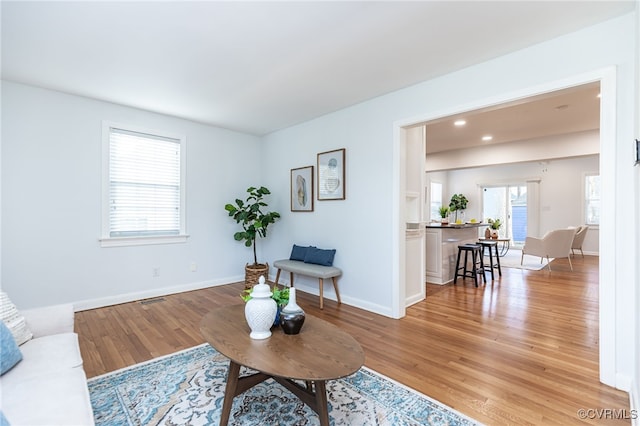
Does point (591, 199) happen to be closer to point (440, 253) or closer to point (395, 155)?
point (440, 253)

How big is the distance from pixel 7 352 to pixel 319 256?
10.1 feet

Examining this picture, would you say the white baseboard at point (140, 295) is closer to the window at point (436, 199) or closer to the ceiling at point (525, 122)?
the ceiling at point (525, 122)

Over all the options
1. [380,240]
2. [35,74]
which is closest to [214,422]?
[380,240]

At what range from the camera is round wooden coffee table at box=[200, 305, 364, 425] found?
55.6 inches

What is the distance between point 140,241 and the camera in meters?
4.05

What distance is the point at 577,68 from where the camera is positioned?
223 cm

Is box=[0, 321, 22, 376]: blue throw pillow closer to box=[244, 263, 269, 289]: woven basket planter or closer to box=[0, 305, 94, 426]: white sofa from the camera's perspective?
box=[0, 305, 94, 426]: white sofa

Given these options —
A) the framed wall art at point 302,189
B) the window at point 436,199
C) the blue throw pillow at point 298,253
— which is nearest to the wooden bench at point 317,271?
the blue throw pillow at point 298,253

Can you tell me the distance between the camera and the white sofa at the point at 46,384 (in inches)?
44.8

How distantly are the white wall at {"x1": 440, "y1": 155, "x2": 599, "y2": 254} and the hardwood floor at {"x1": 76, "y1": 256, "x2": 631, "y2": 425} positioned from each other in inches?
197

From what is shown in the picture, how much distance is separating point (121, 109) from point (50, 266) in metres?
2.05

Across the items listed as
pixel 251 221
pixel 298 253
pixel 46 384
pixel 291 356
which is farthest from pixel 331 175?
pixel 46 384

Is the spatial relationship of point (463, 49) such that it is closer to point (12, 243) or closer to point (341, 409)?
point (341, 409)

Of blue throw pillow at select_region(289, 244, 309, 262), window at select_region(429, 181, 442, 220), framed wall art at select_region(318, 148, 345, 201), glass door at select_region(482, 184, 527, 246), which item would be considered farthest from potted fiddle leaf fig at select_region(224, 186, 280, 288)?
glass door at select_region(482, 184, 527, 246)
